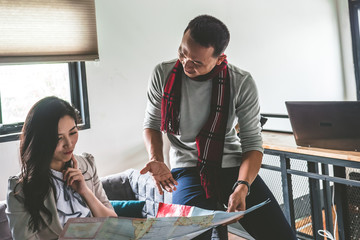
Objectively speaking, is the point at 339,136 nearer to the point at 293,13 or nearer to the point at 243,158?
the point at 243,158

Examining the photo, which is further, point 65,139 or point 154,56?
point 154,56

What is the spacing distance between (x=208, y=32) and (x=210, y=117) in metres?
0.32

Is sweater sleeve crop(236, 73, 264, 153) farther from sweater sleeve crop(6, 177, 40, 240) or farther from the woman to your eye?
sweater sleeve crop(6, 177, 40, 240)

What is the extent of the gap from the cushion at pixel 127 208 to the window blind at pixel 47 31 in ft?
3.19

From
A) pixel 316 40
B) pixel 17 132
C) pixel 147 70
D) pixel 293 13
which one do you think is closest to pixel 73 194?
pixel 17 132

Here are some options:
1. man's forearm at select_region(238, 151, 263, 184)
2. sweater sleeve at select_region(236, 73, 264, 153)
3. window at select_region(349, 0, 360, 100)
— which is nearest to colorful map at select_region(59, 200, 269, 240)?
man's forearm at select_region(238, 151, 263, 184)

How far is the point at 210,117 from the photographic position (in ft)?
5.02

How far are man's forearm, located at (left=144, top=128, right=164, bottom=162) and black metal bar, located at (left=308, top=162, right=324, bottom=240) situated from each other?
1125 millimetres

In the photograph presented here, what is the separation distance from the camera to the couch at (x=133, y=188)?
2.57 meters

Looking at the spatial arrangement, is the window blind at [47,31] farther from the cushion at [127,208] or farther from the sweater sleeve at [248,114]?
the sweater sleeve at [248,114]

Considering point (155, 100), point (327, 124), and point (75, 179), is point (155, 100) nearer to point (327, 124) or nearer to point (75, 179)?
point (75, 179)

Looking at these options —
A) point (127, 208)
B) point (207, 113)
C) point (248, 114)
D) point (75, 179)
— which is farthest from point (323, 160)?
point (75, 179)

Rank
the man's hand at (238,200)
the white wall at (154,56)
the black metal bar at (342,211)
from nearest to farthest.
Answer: the man's hand at (238,200) < the black metal bar at (342,211) < the white wall at (154,56)

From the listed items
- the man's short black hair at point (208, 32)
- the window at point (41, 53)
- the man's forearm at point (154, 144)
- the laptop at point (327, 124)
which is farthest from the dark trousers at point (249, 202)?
the window at point (41, 53)
